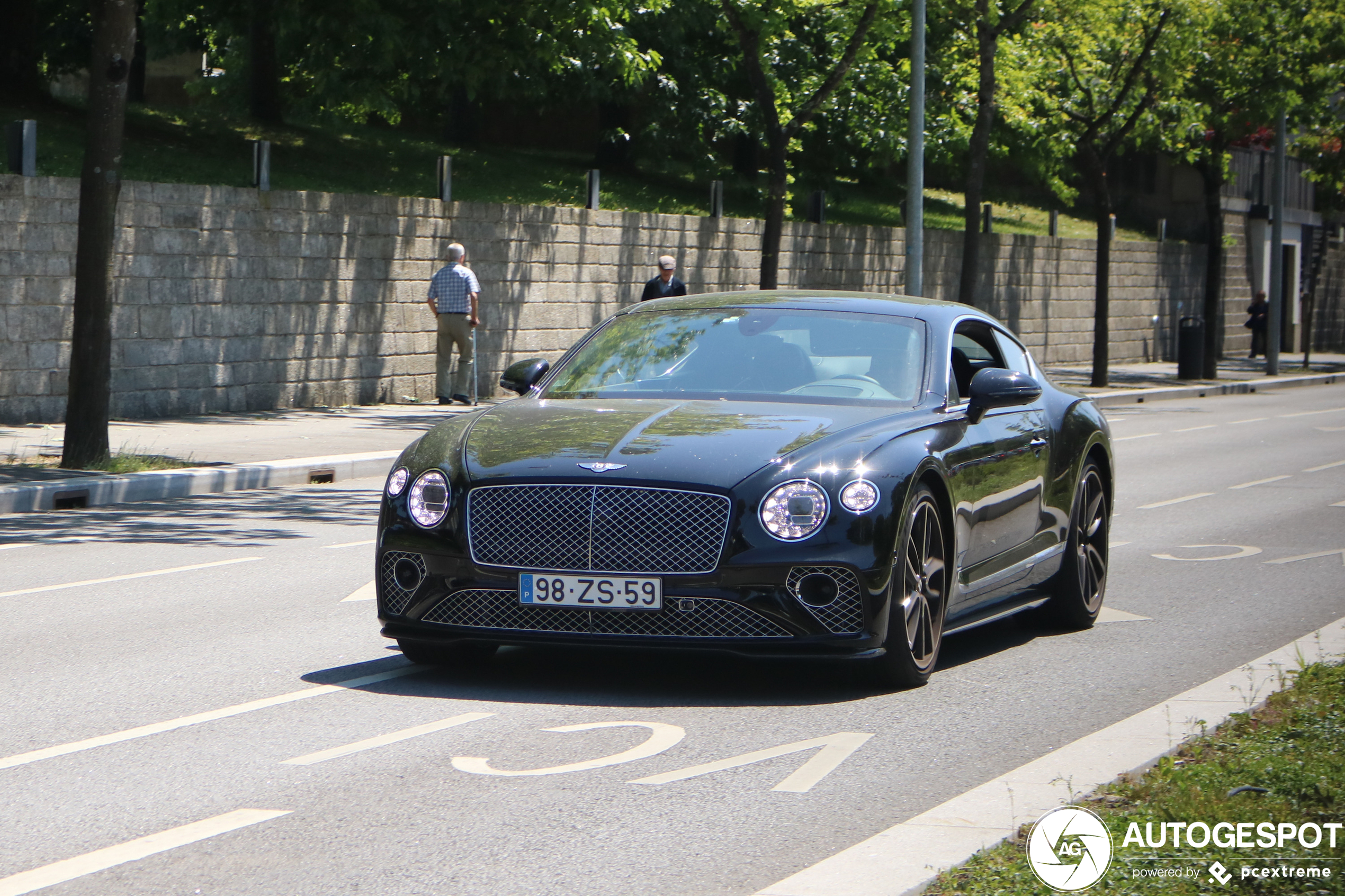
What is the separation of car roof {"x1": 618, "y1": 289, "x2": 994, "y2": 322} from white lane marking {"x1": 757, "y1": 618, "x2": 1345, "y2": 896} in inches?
82.6

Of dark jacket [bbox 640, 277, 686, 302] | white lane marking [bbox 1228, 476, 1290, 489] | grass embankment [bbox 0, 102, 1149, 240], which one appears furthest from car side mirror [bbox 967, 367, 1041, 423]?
dark jacket [bbox 640, 277, 686, 302]

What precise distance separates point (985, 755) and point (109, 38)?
1098 cm

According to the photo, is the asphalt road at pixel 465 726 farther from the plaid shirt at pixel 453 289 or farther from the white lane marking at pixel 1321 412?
the white lane marking at pixel 1321 412

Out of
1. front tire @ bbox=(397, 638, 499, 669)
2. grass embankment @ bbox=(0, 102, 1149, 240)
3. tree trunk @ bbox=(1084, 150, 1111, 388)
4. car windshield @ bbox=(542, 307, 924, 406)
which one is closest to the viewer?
front tire @ bbox=(397, 638, 499, 669)

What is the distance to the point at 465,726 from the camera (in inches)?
240

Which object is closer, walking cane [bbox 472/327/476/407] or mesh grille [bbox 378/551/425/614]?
mesh grille [bbox 378/551/425/614]

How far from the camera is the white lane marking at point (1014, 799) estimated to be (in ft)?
13.8

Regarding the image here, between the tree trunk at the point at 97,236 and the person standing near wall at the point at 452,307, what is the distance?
6887mm

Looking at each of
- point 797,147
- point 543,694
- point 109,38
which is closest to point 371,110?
point 797,147

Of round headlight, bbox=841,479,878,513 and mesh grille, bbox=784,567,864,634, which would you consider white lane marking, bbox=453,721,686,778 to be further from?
round headlight, bbox=841,479,878,513

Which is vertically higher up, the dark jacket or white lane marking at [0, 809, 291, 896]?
the dark jacket

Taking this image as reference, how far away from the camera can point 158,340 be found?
1888 centimetres

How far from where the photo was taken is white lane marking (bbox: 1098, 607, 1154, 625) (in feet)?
28.9

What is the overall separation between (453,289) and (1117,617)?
537 inches
